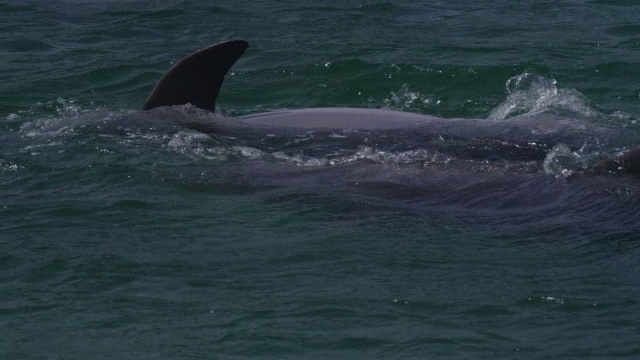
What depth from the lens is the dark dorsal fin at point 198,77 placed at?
10719mm

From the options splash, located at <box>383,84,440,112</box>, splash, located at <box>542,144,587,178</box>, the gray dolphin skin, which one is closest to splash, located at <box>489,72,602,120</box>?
splash, located at <box>383,84,440,112</box>

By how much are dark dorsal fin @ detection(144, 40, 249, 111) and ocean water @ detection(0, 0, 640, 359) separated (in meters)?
0.15

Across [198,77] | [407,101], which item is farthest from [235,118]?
[407,101]

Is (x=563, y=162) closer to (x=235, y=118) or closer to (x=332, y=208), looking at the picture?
(x=332, y=208)

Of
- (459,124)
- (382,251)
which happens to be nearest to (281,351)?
(382,251)

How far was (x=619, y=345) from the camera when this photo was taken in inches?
247

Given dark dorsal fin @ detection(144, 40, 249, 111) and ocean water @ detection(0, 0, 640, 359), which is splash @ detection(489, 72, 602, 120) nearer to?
ocean water @ detection(0, 0, 640, 359)

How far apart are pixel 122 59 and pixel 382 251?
301 inches

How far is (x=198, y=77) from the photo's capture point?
427 inches

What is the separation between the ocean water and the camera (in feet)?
21.7

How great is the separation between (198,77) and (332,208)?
101 inches

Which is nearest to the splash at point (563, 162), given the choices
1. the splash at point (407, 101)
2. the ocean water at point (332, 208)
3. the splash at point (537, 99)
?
the ocean water at point (332, 208)

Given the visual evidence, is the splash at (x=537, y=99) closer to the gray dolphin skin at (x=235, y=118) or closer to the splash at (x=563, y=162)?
the gray dolphin skin at (x=235, y=118)

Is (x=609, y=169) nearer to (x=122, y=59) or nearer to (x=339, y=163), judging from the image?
(x=339, y=163)
